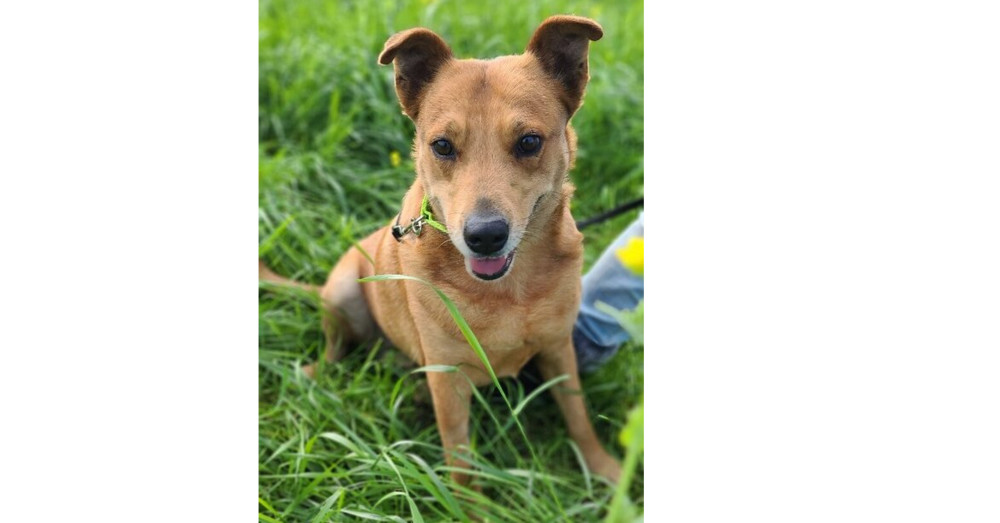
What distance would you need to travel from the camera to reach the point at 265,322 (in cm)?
A: 307

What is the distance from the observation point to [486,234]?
1975mm

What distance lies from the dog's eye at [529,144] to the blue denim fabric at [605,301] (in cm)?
111

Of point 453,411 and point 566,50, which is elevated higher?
point 566,50

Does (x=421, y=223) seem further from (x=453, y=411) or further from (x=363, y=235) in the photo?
(x=363, y=235)

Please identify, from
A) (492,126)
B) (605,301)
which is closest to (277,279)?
(605,301)

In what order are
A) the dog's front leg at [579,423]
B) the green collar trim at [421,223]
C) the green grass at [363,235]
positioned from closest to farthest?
the green collar trim at [421,223] < the green grass at [363,235] < the dog's front leg at [579,423]

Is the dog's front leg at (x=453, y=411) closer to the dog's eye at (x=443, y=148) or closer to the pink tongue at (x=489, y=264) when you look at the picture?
the pink tongue at (x=489, y=264)

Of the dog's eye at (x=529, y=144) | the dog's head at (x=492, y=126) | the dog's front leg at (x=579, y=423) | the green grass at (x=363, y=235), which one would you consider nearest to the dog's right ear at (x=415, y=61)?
the dog's head at (x=492, y=126)

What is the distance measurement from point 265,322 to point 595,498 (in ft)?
4.82

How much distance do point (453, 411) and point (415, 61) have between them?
46.9 inches

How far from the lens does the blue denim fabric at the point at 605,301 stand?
3.17 m

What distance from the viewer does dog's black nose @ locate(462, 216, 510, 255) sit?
6.47ft

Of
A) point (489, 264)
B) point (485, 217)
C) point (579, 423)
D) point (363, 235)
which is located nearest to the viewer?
point (485, 217)

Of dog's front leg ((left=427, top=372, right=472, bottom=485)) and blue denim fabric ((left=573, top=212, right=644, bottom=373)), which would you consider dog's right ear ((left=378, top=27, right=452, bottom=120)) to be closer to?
dog's front leg ((left=427, top=372, right=472, bottom=485))
